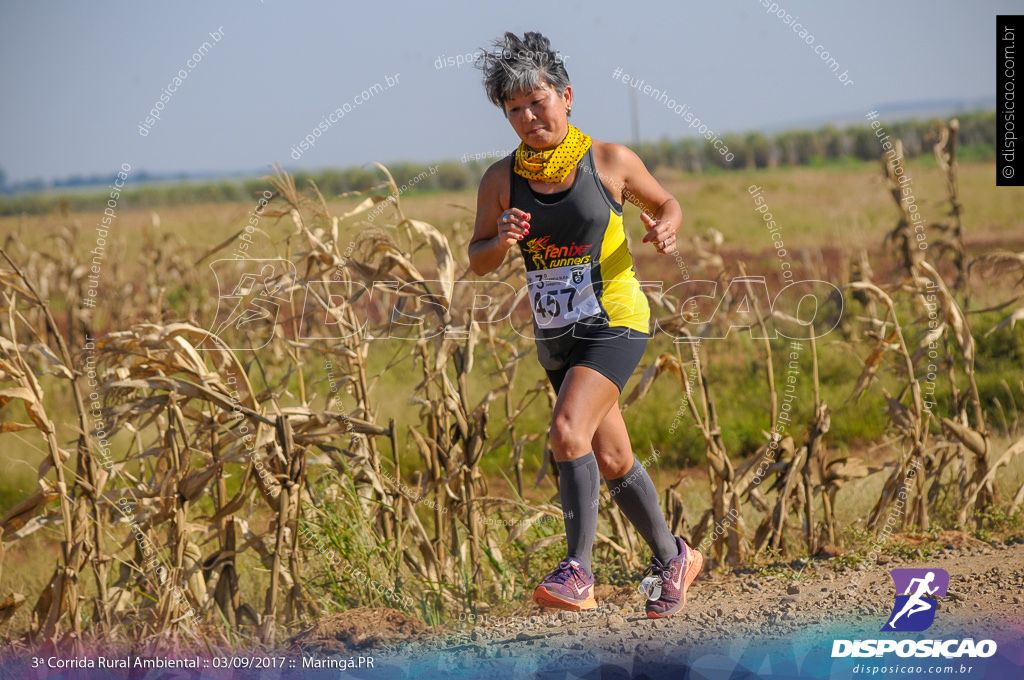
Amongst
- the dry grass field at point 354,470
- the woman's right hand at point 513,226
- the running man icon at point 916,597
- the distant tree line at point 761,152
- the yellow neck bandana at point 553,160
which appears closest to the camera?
the woman's right hand at point 513,226

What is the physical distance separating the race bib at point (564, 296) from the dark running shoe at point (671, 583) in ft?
3.05

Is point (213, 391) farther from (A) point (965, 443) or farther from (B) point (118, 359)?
(A) point (965, 443)

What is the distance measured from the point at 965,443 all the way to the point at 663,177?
2425 cm

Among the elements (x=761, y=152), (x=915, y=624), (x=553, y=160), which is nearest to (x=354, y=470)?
(x=553, y=160)

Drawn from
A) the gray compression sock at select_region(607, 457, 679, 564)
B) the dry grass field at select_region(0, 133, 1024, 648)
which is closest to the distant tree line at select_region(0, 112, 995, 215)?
the dry grass field at select_region(0, 133, 1024, 648)

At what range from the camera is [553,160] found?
8.77 ft

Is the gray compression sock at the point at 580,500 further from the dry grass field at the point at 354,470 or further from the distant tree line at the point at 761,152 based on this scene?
the distant tree line at the point at 761,152

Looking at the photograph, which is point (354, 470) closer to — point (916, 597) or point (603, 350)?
point (603, 350)

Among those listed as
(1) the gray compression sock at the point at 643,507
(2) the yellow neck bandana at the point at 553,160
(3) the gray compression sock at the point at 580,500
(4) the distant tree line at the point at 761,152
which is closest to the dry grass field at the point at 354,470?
(1) the gray compression sock at the point at 643,507

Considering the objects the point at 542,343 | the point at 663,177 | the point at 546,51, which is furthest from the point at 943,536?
the point at 663,177

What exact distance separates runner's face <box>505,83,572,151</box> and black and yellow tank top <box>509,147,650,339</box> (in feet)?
0.42

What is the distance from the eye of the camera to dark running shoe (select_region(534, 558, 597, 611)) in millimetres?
2605

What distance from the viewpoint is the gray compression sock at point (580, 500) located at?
2639mm

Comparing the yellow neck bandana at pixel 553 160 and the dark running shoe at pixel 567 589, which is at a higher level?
the yellow neck bandana at pixel 553 160
